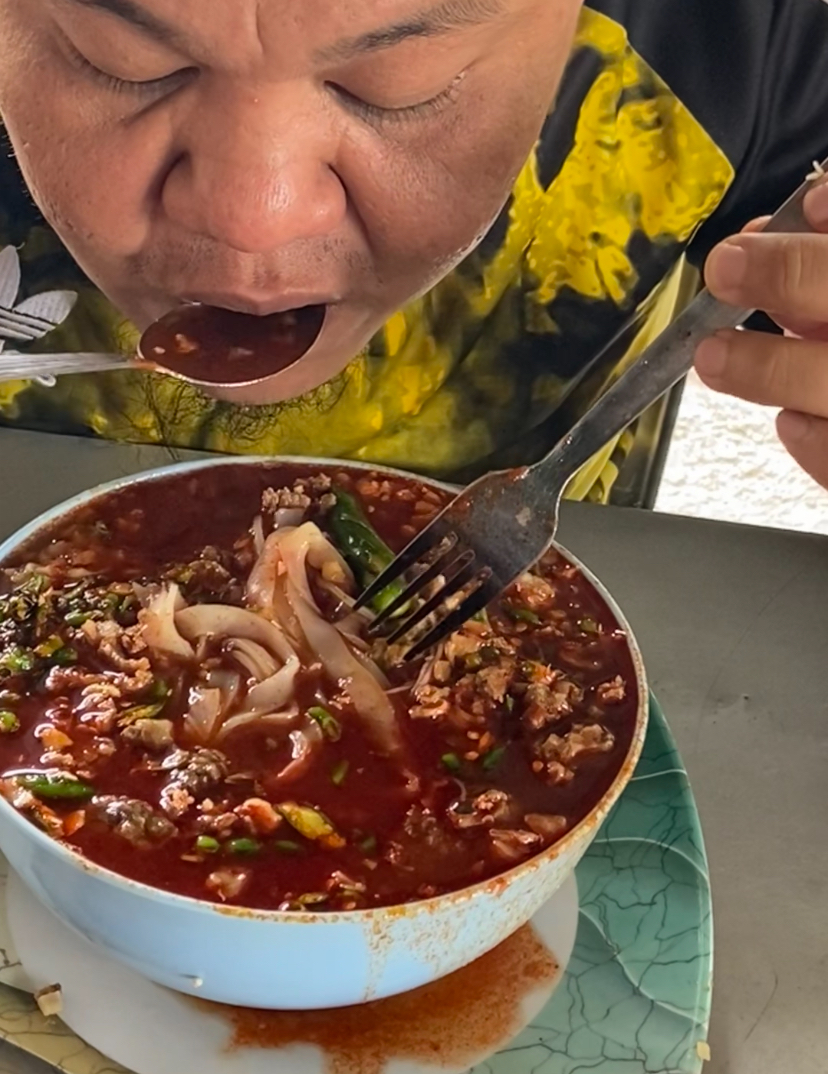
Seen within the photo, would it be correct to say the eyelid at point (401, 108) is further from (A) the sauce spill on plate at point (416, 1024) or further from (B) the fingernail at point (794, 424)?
(A) the sauce spill on plate at point (416, 1024)

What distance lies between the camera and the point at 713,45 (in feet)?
4.82

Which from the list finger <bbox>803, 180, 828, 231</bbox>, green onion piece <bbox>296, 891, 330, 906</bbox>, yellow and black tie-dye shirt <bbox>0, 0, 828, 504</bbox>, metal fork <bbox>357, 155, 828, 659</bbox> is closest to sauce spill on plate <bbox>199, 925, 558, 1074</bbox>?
green onion piece <bbox>296, 891, 330, 906</bbox>

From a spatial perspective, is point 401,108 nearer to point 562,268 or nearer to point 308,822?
point 562,268

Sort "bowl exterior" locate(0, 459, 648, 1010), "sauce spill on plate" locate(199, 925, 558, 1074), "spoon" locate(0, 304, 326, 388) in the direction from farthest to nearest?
"spoon" locate(0, 304, 326, 388) → "sauce spill on plate" locate(199, 925, 558, 1074) → "bowl exterior" locate(0, 459, 648, 1010)

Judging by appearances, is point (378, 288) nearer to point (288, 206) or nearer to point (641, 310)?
point (288, 206)

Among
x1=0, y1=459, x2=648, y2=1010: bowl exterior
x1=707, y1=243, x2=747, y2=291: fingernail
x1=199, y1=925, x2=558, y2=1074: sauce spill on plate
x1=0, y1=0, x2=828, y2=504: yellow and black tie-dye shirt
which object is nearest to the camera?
x1=0, y1=459, x2=648, y2=1010: bowl exterior

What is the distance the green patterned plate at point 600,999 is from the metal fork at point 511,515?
0.77 feet

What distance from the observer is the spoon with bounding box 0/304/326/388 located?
122 cm

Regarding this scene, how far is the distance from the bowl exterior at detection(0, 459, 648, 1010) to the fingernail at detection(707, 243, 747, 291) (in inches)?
15.5

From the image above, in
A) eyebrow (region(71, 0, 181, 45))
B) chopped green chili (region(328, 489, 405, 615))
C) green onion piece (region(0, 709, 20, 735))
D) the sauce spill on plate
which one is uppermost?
eyebrow (region(71, 0, 181, 45))

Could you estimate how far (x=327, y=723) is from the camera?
33.6 inches

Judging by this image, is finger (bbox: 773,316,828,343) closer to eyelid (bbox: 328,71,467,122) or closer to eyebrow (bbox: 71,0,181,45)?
eyelid (bbox: 328,71,467,122)

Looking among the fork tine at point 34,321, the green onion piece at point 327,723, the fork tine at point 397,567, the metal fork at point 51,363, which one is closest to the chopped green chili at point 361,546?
the fork tine at point 397,567

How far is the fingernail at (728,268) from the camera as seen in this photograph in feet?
2.97
